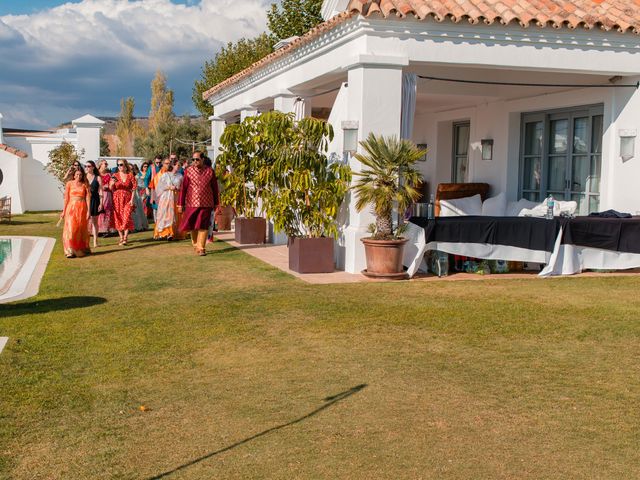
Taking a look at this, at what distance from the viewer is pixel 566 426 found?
5.05 meters

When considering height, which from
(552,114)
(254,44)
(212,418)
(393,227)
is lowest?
(212,418)

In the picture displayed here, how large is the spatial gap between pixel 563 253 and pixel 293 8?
2372 cm

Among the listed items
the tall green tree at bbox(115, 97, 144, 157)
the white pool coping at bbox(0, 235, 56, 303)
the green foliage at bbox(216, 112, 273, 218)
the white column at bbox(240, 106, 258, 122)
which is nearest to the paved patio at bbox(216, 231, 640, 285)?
the green foliage at bbox(216, 112, 273, 218)

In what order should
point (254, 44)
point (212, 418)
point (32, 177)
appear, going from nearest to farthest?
1. point (212, 418)
2. point (32, 177)
3. point (254, 44)

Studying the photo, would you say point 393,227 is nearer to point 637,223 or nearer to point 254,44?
point 637,223

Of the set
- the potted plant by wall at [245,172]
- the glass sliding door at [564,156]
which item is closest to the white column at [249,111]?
the potted plant by wall at [245,172]

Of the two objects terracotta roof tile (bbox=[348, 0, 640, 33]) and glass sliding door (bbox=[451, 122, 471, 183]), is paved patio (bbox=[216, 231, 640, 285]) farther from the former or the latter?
glass sliding door (bbox=[451, 122, 471, 183])

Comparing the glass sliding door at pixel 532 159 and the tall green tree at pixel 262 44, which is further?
the tall green tree at pixel 262 44

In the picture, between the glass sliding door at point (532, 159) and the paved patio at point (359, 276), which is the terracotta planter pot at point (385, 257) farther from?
the glass sliding door at point (532, 159)

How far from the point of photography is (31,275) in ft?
37.8

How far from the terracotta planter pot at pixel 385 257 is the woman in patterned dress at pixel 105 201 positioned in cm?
721

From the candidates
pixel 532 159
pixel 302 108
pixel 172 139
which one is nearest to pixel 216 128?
pixel 302 108

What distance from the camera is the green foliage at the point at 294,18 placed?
1272 inches

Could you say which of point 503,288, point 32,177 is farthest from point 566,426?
point 32,177
